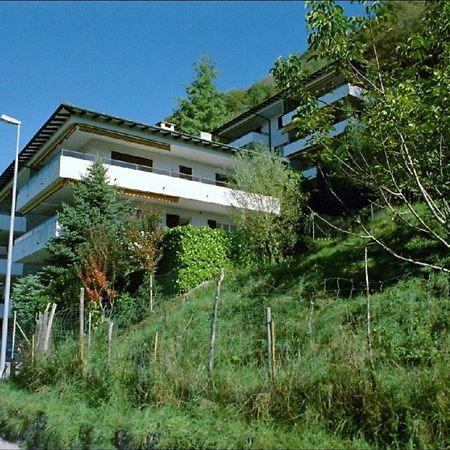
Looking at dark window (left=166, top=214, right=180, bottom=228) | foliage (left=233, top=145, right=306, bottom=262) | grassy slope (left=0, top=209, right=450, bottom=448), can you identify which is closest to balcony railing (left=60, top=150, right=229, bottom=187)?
dark window (left=166, top=214, right=180, bottom=228)

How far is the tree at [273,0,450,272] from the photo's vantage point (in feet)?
29.0

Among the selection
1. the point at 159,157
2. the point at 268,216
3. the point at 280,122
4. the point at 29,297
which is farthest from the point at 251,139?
the point at 29,297

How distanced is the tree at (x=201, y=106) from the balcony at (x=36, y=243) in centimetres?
2055

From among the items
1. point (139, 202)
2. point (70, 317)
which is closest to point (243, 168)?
point (139, 202)

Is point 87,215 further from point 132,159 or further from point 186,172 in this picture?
point 186,172

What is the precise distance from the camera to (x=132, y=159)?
2730 centimetres

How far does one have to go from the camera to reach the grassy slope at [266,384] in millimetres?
5539

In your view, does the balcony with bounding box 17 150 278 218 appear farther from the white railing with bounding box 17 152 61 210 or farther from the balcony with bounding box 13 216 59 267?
the balcony with bounding box 13 216 59 267

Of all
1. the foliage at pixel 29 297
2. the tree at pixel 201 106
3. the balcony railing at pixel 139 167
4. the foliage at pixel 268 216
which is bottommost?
the foliage at pixel 29 297

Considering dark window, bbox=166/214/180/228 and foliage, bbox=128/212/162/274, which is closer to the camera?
foliage, bbox=128/212/162/274

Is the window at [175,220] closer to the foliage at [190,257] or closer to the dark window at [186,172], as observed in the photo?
the dark window at [186,172]

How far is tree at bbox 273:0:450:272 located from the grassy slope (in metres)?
1.81

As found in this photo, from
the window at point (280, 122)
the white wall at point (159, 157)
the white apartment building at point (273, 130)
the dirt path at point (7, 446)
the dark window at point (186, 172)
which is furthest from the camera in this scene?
the window at point (280, 122)

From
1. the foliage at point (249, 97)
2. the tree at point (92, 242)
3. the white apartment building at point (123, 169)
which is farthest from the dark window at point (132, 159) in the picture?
the foliage at point (249, 97)
